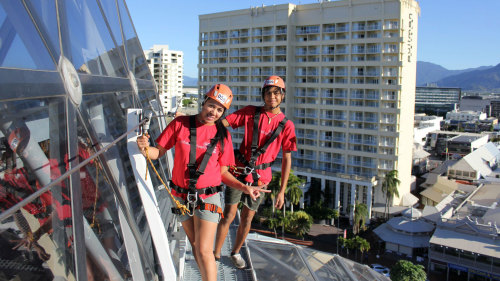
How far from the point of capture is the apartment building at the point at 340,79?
171 ft

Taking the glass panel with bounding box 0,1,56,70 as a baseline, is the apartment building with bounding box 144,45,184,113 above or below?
above

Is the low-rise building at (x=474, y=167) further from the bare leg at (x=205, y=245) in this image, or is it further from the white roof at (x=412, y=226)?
the bare leg at (x=205, y=245)

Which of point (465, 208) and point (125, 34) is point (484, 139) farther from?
point (125, 34)

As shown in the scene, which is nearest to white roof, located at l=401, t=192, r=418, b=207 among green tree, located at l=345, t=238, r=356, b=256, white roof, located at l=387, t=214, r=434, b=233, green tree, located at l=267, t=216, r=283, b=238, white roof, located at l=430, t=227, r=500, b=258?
white roof, located at l=387, t=214, r=434, b=233

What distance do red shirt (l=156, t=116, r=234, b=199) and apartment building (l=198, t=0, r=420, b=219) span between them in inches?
1954

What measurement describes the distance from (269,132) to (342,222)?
48.2m

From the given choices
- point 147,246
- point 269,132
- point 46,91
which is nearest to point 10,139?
point 46,91

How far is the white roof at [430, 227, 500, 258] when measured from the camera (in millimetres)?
33844

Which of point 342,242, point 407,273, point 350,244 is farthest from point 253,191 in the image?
point 342,242

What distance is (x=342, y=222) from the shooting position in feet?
171

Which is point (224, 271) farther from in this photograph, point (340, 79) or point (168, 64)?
point (168, 64)

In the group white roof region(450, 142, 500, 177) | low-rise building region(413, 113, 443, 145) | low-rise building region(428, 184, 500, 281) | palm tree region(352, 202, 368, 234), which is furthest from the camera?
low-rise building region(413, 113, 443, 145)

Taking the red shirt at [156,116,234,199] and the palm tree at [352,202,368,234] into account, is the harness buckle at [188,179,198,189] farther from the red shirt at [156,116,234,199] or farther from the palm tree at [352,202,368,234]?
the palm tree at [352,202,368,234]

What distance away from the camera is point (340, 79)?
55.7m
